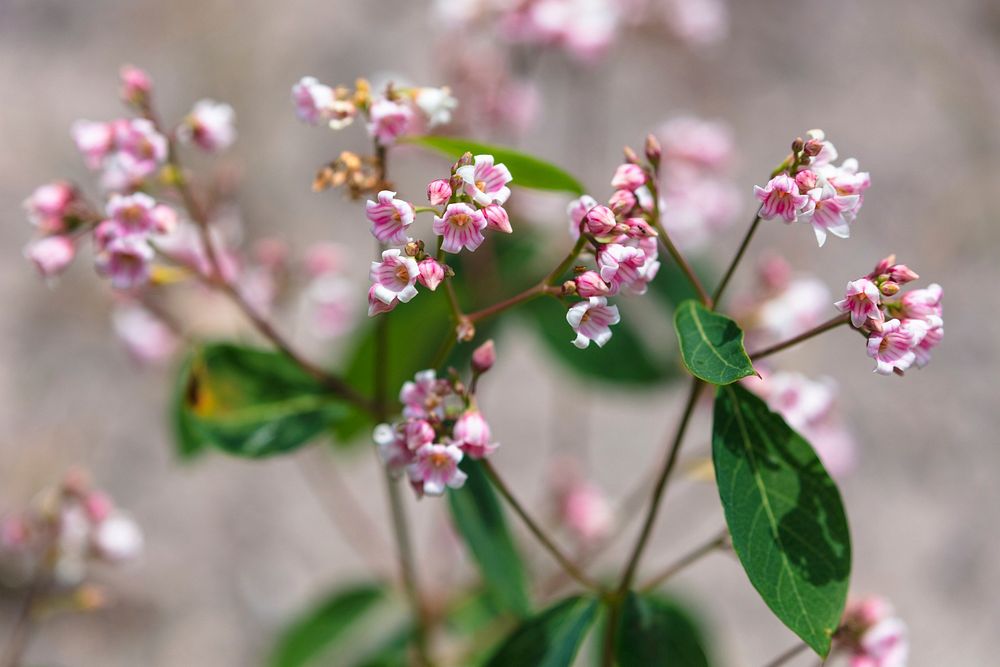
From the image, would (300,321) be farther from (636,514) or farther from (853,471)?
(853,471)

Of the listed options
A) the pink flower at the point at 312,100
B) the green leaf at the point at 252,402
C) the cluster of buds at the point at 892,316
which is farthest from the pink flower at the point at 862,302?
the green leaf at the point at 252,402

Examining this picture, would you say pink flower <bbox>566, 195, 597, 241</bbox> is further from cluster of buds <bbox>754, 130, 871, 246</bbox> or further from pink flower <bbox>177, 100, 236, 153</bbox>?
pink flower <bbox>177, 100, 236, 153</bbox>

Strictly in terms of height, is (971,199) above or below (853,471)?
above

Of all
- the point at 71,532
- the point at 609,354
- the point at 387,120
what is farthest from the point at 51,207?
the point at 609,354

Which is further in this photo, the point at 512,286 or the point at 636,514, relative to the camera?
the point at 636,514

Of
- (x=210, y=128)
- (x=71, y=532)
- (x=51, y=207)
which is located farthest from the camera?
(x=71, y=532)

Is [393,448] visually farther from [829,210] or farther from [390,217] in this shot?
[829,210]

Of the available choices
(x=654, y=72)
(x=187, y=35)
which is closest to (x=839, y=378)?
(x=654, y=72)

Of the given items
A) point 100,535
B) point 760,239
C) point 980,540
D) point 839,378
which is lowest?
point 980,540
